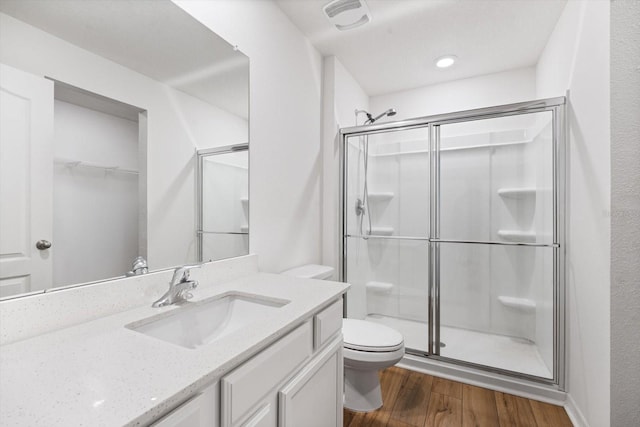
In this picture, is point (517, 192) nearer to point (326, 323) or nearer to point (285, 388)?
point (326, 323)

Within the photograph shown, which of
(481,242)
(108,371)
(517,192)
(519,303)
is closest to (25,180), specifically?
(108,371)

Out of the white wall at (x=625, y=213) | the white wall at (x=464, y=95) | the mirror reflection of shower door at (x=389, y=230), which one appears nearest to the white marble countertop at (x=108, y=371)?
the white wall at (x=625, y=213)

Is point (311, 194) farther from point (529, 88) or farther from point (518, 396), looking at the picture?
point (529, 88)

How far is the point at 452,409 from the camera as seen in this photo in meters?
1.68

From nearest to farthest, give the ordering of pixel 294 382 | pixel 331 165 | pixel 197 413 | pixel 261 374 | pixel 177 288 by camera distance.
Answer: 1. pixel 197 413
2. pixel 261 374
3. pixel 294 382
4. pixel 177 288
5. pixel 331 165

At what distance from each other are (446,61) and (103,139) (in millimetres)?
2648

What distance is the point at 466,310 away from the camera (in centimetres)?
233

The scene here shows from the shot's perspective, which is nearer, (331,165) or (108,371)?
(108,371)

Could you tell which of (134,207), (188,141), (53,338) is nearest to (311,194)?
(188,141)

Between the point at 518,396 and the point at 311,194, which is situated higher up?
the point at 311,194

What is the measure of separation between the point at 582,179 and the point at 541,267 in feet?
2.26

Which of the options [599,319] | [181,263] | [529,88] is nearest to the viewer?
[181,263]

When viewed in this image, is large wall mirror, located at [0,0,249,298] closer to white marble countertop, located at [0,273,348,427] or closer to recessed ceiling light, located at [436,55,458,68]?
white marble countertop, located at [0,273,348,427]

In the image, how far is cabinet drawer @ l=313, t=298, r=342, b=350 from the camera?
104 cm
